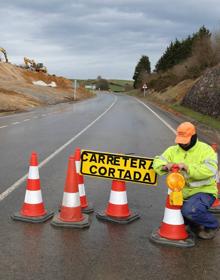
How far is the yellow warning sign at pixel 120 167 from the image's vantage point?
6.22 metres

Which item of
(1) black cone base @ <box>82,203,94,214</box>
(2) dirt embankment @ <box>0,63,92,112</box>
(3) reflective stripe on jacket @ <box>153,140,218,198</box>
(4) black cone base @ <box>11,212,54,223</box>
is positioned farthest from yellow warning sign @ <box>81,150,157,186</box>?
(2) dirt embankment @ <box>0,63,92,112</box>

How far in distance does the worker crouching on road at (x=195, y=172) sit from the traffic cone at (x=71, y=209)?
3.86 ft

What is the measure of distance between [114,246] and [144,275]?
854mm

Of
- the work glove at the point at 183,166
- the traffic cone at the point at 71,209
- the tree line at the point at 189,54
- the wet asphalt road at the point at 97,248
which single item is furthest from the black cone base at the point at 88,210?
the tree line at the point at 189,54

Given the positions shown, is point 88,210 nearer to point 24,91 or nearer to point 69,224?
point 69,224

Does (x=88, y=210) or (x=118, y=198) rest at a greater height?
(x=118, y=198)

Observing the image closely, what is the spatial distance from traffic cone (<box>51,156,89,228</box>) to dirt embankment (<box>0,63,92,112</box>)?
29784 millimetres

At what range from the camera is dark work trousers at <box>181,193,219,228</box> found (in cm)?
568

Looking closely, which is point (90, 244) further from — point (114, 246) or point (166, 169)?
point (166, 169)

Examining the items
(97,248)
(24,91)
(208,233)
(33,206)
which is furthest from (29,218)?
(24,91)

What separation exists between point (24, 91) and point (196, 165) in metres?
52.1

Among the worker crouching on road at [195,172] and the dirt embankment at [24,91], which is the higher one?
the worker crouching on road at [195,172]

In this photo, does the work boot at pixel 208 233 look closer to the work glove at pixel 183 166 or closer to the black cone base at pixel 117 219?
the work glove at pixel 183 166

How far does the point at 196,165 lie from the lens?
555 cm
